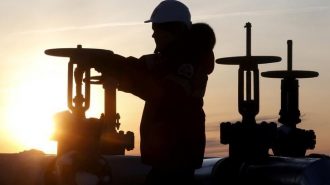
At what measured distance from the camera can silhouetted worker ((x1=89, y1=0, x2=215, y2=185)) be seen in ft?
25.5

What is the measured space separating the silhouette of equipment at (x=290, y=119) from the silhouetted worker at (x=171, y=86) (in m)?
9.44

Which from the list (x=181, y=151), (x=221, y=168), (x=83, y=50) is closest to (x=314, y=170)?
(x=221, y=168)

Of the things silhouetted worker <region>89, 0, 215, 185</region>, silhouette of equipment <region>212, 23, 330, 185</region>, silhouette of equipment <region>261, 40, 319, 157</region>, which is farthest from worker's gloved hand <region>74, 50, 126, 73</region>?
silhouette of equipment <region>261, 40, 319, 157</region>

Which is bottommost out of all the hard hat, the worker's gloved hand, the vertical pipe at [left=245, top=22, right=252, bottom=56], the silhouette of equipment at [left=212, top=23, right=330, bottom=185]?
the silhouette of equipment at [left=212, top=23, right=330, bottom=185]

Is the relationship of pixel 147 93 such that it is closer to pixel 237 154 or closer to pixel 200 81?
pixel 200 81

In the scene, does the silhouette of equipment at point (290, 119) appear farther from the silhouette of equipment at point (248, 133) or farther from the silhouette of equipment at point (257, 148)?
the silhouette of equipment at point (248, 133)

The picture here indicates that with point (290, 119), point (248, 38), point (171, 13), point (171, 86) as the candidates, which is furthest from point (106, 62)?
point (290, 119)

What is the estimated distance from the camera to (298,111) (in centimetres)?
1944

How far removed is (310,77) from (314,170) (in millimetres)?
10361

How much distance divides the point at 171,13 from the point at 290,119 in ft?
38.2

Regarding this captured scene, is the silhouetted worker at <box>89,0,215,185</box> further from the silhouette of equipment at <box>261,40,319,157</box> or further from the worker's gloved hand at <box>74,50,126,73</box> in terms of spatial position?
the silhouette of equipment at <box>261,40,319,157</box>

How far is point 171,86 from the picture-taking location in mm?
7750

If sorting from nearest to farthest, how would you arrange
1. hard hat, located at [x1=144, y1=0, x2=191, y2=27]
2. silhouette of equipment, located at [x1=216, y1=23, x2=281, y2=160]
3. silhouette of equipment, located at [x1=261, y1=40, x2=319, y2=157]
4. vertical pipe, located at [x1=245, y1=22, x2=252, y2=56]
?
hard hat, located at [x1=144, y1=0, x2=191, y2=27] → silhouette of equipment, located at [x1=216, y1=23, x2=281, y2=160] → vertical pipe, located at [x1=245, y1=22, x2=252, y2=56] → silhouette of equipment, located at [x1=261, y1=40, x2=319, y2=157]

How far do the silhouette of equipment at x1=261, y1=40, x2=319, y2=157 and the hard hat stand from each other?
9606mm
